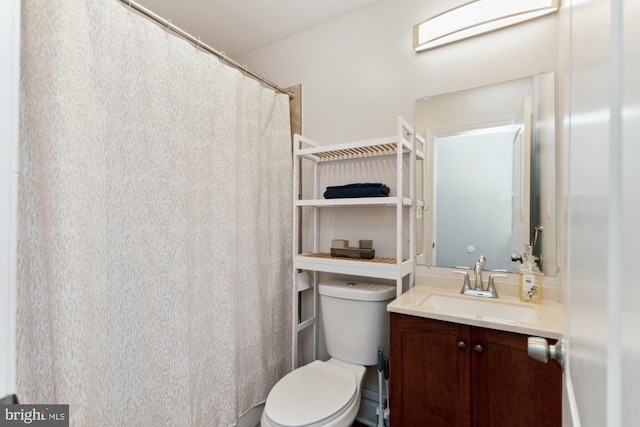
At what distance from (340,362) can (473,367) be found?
28.5 inches

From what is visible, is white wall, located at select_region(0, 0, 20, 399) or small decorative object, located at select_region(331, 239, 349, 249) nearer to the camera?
white wall, located at select_region(0, 0, 20, 399)

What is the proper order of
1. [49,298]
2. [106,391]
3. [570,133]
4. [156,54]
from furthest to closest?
[156,54] < [106,391] < [49,298] < [570,133]

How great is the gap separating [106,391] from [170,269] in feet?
1.53

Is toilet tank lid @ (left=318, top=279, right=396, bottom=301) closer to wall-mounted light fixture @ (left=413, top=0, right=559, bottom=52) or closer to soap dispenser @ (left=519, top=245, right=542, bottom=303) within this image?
soap dispenser @ (left=519, top=245, right=542, bottom=303)

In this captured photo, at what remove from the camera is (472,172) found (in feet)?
4.94

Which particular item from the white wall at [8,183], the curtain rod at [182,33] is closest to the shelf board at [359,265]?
the curtain rod at [182,33]

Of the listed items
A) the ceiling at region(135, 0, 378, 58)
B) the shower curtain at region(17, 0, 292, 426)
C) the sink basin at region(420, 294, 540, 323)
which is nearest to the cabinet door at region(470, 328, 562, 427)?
the sink basin at region(420, 294, 540, 323)

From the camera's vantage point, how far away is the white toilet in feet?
3.94

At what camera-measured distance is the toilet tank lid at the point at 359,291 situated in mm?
1520

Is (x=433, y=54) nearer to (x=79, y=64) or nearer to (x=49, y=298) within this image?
(x=79, y=64)

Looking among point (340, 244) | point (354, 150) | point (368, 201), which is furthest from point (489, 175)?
point (340, 244)

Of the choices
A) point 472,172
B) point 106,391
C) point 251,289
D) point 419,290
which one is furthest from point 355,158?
point 106,391

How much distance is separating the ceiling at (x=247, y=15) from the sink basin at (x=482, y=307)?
1.76 metres

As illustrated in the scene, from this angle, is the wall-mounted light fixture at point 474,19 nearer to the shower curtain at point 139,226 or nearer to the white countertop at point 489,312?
the shower curtain at point 139,226
